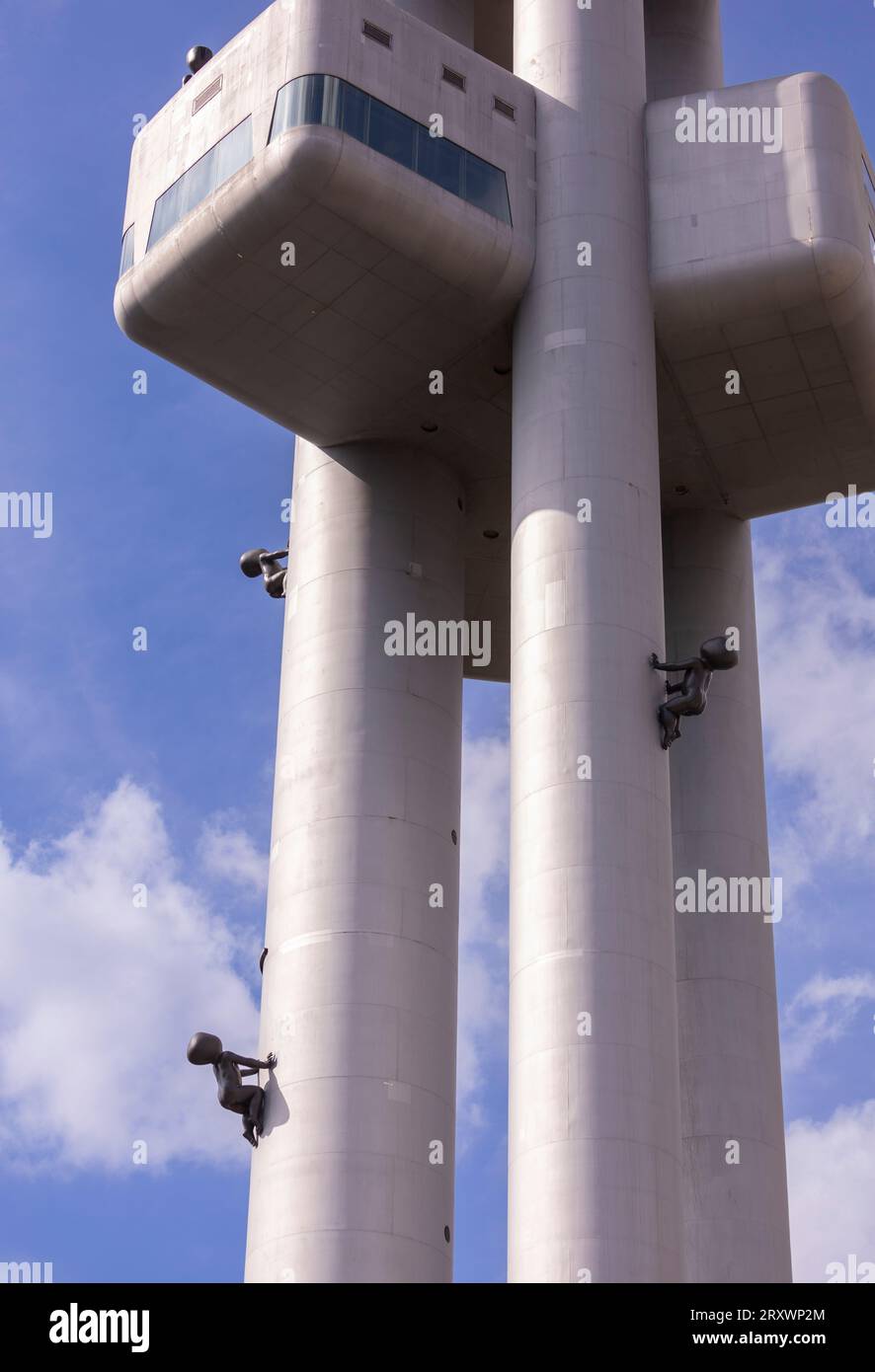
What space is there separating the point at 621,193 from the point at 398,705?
40.4 feet

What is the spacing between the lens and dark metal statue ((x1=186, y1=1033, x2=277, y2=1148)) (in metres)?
42.4

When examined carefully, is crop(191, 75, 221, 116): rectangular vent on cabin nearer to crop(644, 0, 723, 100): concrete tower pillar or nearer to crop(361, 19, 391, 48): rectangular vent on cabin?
crop(361, 19, 391, 48): rectangular vent on cabin

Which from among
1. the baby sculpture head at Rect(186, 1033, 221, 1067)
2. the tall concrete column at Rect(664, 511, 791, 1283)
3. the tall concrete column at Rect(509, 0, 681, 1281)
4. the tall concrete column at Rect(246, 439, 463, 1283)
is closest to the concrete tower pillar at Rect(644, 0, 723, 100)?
the tall concrete column at Rect(509, 0, 681, 1281)

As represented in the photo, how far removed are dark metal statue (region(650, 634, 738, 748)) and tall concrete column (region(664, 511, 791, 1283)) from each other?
7814 mm

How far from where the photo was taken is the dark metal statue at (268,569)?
5134 cm

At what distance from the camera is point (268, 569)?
5194 cm

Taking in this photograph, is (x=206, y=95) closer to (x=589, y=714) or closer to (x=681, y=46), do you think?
(x=681, y=46)

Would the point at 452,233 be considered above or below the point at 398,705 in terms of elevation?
above

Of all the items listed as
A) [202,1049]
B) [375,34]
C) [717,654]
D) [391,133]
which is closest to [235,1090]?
[202,1049]

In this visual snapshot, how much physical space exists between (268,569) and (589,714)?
14974 mm

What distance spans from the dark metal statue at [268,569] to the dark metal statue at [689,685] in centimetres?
1363
